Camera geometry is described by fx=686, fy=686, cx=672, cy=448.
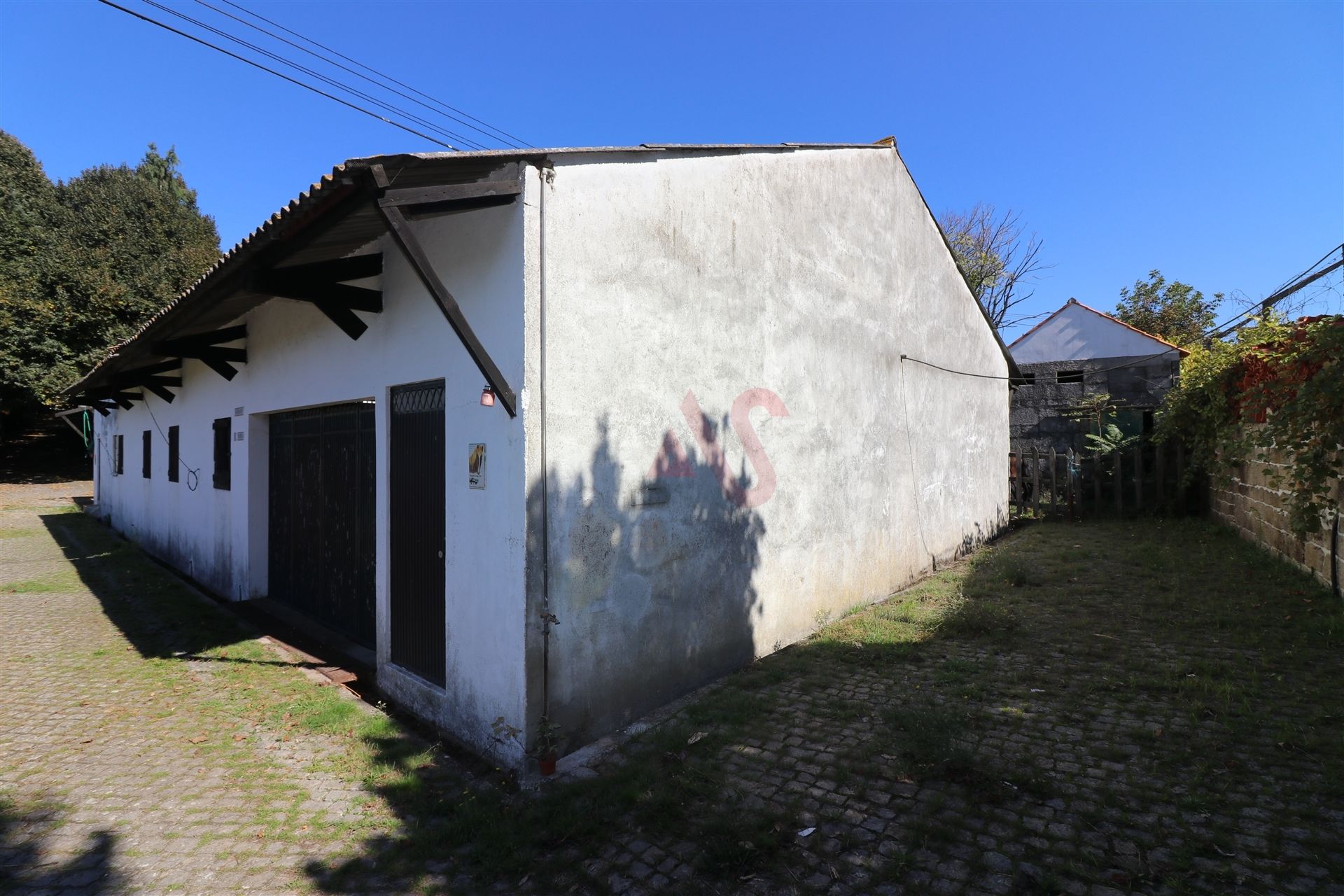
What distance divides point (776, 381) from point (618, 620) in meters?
2.49

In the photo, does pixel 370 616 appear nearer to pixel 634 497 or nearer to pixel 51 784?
pixel 51 784

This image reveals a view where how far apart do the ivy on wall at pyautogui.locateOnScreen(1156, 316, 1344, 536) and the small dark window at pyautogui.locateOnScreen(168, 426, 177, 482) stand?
14227 millimetres

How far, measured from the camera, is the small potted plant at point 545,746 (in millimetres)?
3773

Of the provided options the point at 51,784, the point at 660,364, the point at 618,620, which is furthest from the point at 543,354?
the point at 51,784

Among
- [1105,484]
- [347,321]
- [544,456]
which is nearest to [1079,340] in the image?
[1105,484]

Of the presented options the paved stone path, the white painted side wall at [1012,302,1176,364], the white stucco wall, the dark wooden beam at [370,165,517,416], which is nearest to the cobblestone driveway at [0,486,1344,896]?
the paved stone path

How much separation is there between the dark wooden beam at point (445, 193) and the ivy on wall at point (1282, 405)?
6.18 meters

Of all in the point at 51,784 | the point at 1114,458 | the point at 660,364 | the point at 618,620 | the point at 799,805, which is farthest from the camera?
the point at 1114,458

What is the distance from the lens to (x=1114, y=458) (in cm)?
1230

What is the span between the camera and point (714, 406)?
16.7 ft

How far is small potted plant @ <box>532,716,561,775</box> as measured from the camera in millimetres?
3773

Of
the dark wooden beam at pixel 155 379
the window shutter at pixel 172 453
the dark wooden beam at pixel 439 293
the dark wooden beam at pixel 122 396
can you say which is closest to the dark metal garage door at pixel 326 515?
the dark wooden beam at pixel 439 293

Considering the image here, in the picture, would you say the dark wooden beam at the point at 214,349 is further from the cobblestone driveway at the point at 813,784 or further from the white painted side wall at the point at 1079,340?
the white painted side wall at the point at 1079,340

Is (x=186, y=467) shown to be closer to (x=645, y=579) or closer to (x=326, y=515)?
(x=326, y=515)
